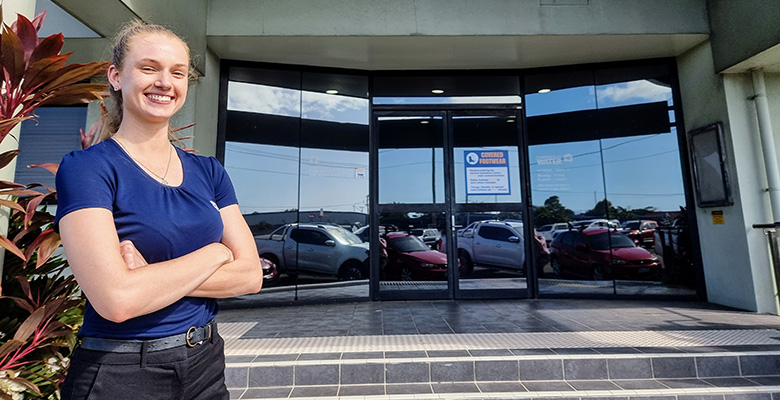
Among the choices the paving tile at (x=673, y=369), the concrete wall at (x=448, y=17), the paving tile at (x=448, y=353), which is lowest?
the paving tile at (x=673, y=369)

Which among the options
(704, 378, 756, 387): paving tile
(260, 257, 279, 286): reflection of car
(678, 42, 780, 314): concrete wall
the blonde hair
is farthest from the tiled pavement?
the blonde hair

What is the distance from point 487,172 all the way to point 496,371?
2834mm

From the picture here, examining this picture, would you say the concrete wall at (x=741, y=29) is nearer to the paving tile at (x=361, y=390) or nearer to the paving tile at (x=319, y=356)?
the paving tile at (x=361, y=390)

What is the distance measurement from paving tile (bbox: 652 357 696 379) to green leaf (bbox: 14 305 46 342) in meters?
3.40

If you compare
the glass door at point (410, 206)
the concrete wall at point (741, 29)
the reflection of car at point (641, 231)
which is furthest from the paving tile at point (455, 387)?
the concrete wall at point (741, 29)

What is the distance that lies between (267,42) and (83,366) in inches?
156

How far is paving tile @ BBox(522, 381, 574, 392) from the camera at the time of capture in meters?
2.35

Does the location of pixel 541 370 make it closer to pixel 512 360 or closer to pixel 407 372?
pixel 512 360

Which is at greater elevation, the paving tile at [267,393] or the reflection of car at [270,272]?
the reflection of car at [270,272]

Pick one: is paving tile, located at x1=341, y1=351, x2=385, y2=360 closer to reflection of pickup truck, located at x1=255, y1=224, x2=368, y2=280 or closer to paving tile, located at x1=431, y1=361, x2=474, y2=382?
paving tile, located at x1=431, y1=361, x2=474, y2=382

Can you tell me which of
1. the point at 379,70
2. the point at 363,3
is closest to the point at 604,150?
the point at 379,70

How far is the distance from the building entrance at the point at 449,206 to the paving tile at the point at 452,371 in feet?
6.98

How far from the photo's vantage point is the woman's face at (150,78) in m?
0.85

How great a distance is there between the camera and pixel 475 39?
13.4 ft
